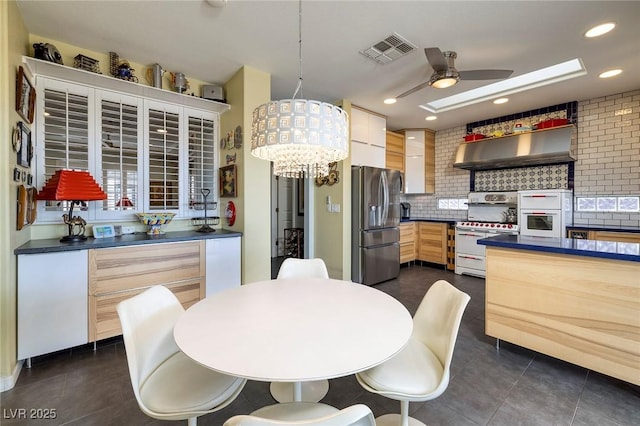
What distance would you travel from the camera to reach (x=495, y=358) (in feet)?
7.22

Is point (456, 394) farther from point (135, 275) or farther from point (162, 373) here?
point (135, 275)

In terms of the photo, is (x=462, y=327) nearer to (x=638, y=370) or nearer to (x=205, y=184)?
(x=638, y=370)

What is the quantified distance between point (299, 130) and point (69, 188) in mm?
2025

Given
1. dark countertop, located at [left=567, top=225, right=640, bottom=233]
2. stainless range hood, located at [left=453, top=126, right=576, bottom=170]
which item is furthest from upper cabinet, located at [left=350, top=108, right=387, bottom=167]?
dark countertop, located at [left=567, top=225, right=640, bottom=233]

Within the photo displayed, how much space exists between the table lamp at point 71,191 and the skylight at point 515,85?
13.5ft

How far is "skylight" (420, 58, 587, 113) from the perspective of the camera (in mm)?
3071

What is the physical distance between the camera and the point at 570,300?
1914 millimetres

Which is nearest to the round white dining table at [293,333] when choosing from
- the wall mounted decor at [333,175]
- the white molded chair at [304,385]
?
the white molded chair at [304,385]

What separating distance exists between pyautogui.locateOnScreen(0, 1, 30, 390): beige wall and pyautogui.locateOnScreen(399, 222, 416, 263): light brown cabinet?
462 centimetres

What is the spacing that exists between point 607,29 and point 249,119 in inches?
125

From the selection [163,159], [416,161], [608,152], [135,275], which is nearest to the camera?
[135,275]

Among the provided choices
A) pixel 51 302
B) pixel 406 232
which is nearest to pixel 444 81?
pixel 406 232

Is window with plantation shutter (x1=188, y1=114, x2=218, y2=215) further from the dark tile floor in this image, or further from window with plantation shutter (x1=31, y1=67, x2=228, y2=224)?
the dark tile floor

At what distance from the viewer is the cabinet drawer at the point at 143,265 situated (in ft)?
7.38
